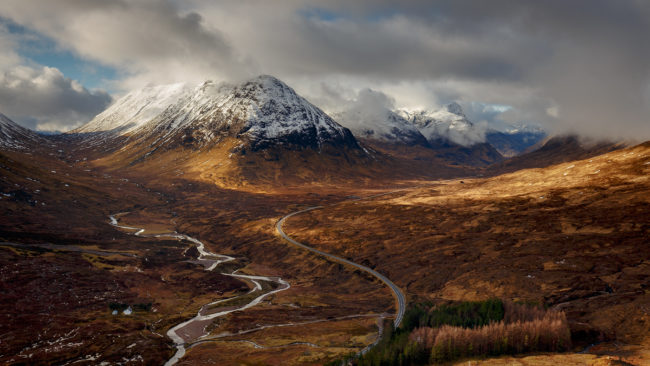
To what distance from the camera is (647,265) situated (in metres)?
117

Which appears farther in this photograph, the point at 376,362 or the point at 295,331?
the point at 295,331

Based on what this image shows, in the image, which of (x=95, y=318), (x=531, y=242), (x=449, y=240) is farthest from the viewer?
(x=449, y=240)

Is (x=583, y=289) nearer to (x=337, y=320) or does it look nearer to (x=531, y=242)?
(x=531, y=242)

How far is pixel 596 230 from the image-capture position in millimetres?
155000

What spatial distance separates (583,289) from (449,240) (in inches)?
2943

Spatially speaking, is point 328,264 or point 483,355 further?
point 328,264

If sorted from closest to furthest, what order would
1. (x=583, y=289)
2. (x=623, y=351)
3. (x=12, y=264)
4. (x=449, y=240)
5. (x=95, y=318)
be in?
(x=623, y=351)
(x=583, y=289)
(x=95, y=318)
(x=12, y=264)
(x=449, y=240)

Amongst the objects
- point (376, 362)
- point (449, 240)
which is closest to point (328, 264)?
point (449, 240)

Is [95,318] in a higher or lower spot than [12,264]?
lower

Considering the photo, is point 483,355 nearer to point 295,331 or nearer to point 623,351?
point 623,351

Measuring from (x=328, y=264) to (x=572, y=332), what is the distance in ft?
382

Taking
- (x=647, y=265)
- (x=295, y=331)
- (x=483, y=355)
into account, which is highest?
(x=647, y=265)

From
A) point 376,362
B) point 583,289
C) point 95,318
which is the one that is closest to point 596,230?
point 583,289

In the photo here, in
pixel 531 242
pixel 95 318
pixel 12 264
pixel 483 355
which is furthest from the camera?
pixel 531 242
